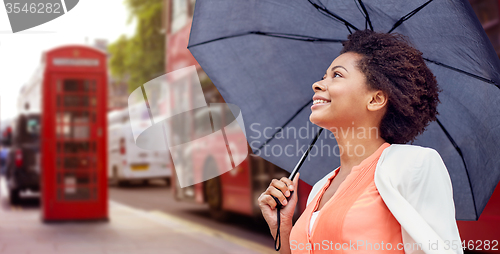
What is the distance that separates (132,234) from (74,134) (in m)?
2.08

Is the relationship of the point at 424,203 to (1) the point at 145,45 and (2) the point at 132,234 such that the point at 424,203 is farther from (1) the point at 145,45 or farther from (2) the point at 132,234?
(1) the point at 145,45

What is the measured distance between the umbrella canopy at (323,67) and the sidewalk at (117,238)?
144 inches

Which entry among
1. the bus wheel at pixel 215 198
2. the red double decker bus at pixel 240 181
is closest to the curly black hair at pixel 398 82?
the red double decker bus at pixel 240 181

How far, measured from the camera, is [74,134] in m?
7.65

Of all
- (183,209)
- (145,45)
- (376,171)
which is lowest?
(183,209)

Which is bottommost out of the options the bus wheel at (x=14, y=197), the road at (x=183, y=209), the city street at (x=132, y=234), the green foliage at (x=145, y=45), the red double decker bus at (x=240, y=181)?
the road at (x=183, y=209)

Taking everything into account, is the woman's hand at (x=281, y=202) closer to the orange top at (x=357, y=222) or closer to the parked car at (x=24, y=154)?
the orange top at (x=357, y=222)

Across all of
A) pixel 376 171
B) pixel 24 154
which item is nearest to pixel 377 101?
pixel 376 171

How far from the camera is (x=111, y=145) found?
1661cm

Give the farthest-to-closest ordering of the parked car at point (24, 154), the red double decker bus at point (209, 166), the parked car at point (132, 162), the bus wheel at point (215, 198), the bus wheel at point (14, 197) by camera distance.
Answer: the parked car at point (132, 162)
the bus wheel at point (14, 197)
the parked car at point (24, 154)
the bus wheel at point (215, 198)
the red double decker bus at point (209, 166)

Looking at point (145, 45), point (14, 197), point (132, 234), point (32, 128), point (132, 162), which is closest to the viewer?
point (132, 234)

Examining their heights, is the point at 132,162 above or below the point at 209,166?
below

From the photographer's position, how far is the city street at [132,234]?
5582 millimetres

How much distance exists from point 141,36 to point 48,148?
10.6 m
